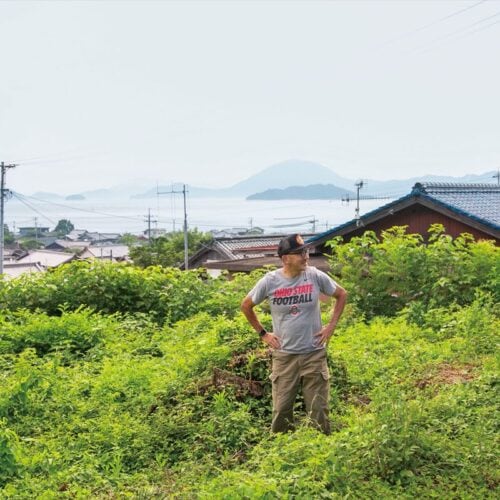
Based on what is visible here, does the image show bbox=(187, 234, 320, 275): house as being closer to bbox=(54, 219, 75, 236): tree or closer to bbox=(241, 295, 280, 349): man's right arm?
bbox=(241, 295, 280, 349): man's right arm

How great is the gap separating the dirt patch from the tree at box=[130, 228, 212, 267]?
39.3 meters

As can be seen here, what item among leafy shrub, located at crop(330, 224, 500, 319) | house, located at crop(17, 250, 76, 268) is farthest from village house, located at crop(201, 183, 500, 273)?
house, located at crop(17, 250, 76, 268)

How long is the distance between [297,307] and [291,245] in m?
0.52

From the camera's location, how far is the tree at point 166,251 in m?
47.6

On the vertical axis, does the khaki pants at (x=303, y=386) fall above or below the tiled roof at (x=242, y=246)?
above

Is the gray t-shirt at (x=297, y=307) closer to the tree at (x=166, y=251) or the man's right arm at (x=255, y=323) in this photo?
the man's right arm at (x=255, y=323)

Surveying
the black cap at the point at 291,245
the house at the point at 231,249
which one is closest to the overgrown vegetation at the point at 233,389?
the black cap at the point at 291,245

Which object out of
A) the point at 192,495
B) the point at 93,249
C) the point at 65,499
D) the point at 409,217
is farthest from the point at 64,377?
the point at 93,249

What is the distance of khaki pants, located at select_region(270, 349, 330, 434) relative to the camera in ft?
18.5

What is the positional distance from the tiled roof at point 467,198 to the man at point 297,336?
8.58m

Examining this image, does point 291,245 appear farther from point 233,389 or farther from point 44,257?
point 44,257

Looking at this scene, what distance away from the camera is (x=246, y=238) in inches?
1656

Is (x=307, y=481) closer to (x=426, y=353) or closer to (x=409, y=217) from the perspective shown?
(x=426, y=353)

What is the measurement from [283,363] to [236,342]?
149 centimetres
